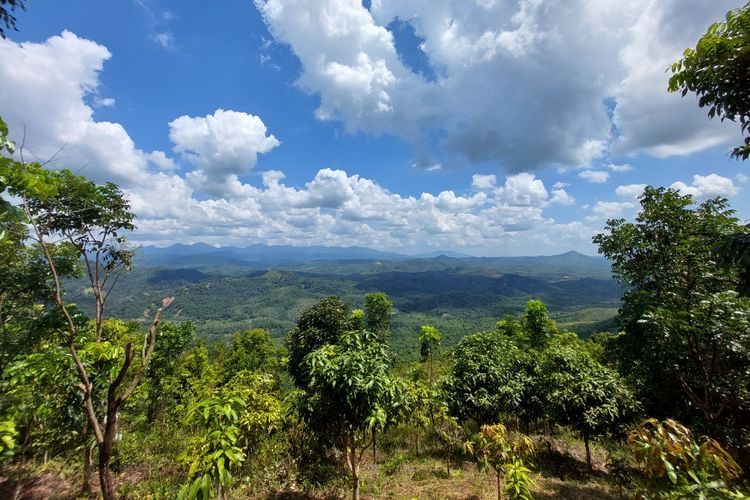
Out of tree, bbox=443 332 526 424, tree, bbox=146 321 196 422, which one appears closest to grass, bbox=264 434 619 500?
tree, bbox=443 332 526 424

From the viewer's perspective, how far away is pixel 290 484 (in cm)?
991

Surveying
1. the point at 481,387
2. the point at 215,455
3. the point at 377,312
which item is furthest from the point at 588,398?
the point at 377,312

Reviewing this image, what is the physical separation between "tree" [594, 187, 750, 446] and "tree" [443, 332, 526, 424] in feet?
15.2

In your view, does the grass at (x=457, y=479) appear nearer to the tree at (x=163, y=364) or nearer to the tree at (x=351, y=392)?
the tree at (x=351, y=392)

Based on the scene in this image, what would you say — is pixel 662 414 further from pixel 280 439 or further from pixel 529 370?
pixel 280 439

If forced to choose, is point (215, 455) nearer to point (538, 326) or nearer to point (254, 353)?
point (254, 353)

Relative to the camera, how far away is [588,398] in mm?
11422

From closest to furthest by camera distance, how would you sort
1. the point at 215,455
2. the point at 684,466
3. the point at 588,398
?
the point at 684,466, the point at 215,455, the point at 588,398

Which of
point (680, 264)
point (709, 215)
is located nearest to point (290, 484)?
point (680, 264)

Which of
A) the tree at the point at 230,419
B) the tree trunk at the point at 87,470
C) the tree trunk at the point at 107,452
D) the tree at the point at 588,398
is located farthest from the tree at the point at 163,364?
the tree at the point at 588,398

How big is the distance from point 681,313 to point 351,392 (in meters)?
7.39

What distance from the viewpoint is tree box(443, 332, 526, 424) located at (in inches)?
508

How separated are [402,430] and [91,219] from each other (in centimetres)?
1719

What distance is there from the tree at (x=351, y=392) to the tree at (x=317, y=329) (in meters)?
16.0
